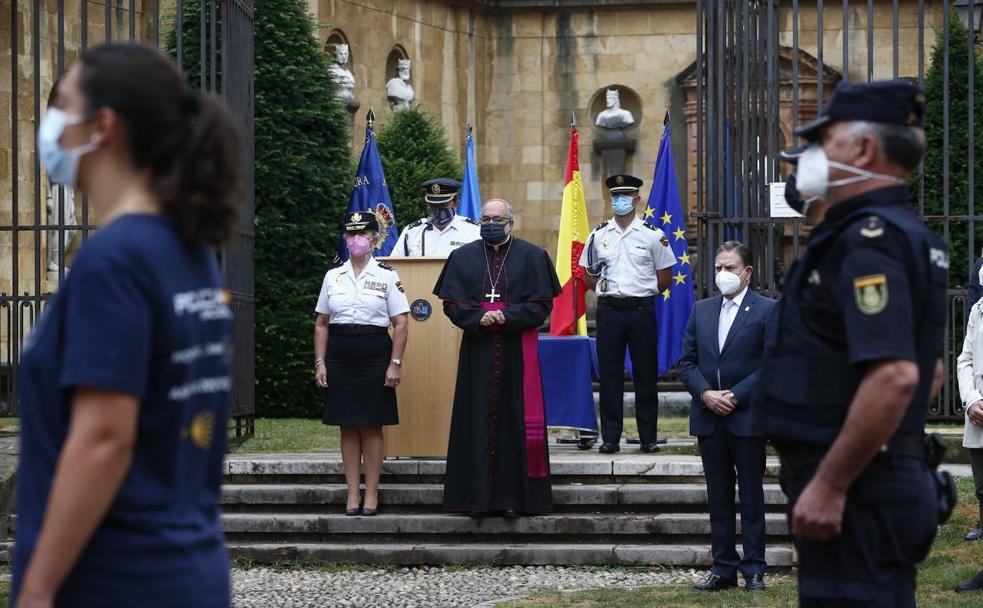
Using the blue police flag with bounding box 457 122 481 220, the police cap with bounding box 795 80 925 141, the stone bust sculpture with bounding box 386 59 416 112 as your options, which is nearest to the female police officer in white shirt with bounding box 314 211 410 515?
the blue police flag with bounding box 457 122 481 220

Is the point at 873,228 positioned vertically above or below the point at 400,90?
below

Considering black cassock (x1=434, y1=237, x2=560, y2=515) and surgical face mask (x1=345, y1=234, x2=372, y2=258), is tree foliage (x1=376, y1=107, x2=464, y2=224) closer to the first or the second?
surgical face mask (x1=345, y1=234, x2=372, y2=258)

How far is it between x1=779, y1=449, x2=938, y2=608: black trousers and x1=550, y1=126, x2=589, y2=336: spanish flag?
937 cm

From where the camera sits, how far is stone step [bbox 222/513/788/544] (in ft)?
35.0

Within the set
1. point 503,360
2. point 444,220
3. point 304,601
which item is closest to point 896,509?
point 304,601

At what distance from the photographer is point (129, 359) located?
3.25m

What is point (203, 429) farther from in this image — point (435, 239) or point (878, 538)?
point (435, 239)

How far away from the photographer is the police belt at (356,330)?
10914 millimetres

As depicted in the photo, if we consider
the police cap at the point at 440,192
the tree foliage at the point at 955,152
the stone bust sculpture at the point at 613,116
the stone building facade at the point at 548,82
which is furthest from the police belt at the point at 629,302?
the stone bust sculpture at the point at 613,116

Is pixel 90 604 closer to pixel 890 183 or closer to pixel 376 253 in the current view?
pixel 890 183

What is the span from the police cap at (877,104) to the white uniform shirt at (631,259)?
7944mm

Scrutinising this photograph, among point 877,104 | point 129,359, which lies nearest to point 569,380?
point 877,104

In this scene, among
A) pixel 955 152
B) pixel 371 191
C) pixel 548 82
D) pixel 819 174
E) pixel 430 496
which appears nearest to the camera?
pixel 819 174

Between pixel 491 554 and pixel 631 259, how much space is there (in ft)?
9.26
